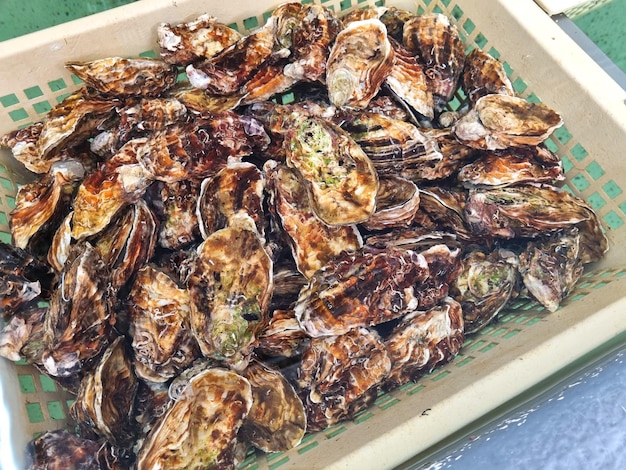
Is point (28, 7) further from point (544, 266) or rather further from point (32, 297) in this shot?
point (544, 266)

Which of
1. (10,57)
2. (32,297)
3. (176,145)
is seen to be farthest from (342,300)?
(10,57)

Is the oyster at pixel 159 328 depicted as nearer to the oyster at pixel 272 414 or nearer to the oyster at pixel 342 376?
the oyster at pixel 272 414

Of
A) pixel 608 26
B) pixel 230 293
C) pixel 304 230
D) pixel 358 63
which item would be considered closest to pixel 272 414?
pixel 230 293

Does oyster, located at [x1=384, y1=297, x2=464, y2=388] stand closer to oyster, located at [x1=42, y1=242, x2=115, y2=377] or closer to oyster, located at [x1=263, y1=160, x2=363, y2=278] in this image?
oyster, located at [x1=263, y1=160, x2=363, y2=278]

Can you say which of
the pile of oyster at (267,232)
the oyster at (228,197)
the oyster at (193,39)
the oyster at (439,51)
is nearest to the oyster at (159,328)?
the pile of oyster at (267,232)

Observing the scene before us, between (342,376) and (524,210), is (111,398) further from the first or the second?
(524,210)
